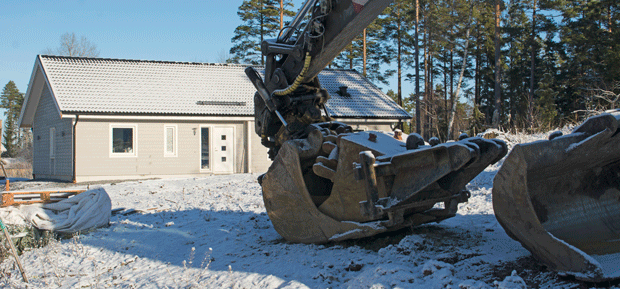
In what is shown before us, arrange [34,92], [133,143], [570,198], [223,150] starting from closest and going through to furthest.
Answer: [570,198] < [133,143] < [223,150] < [34,92]

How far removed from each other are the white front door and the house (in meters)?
0.04

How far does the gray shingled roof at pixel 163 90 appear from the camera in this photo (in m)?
18.1

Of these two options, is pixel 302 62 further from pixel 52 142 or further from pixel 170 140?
Result: pixel 52 142

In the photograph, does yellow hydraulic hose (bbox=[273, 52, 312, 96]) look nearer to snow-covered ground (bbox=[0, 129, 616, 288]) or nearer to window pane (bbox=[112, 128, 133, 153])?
snow-covered ground (bbox=[0, 129, 616, 288])

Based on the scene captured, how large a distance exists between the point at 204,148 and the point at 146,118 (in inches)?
102

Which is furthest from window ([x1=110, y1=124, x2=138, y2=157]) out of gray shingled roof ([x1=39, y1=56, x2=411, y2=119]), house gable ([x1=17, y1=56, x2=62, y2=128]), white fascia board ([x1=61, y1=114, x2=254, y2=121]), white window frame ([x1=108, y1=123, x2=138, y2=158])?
house gable ([x1=17, y1=56, x2=62, y2=128])

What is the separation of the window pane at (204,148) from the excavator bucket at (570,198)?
16.2 meters

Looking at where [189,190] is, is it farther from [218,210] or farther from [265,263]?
[265,263]

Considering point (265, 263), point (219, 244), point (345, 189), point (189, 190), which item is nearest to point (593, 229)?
point (345, 189)

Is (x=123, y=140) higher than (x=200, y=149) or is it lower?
higher

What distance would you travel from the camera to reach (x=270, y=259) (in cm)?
511

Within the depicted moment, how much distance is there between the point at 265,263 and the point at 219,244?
1.41 m

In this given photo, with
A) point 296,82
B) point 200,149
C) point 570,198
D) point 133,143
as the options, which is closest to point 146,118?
point 133,143

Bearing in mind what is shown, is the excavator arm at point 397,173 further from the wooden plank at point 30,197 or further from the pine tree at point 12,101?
the pine tree at point 12,101
